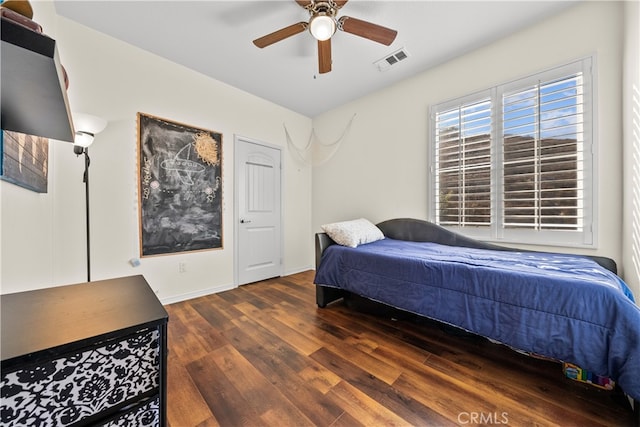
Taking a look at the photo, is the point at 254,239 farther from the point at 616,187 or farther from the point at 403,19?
the point at 616,187

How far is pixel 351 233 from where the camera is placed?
7.88 ft

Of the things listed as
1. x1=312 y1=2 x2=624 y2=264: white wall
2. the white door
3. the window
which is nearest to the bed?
the window

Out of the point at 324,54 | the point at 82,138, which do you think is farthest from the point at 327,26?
the point at 82,138

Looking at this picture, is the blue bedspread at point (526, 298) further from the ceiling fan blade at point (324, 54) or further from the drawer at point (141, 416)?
the ceiling fan blade at point (324, 54)

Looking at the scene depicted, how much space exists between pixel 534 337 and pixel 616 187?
1350 millimetres

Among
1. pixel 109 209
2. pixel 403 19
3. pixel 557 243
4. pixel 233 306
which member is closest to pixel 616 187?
pixel 557 243

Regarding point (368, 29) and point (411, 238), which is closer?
point (368, 29)

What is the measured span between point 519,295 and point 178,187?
309cm

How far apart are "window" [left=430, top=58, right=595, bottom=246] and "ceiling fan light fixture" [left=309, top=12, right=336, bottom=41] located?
153 cm

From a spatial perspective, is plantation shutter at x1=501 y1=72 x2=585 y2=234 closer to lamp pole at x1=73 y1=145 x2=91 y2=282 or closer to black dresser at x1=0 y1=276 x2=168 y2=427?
black dresser at x1=0 y1=276 x2=168 y2=427

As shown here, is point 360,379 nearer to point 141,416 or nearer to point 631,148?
point 141,416

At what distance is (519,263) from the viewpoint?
1593 millimetres

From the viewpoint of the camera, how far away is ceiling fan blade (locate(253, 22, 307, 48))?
1.76 metres

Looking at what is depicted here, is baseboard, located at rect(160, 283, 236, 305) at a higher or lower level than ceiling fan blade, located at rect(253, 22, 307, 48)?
lower
